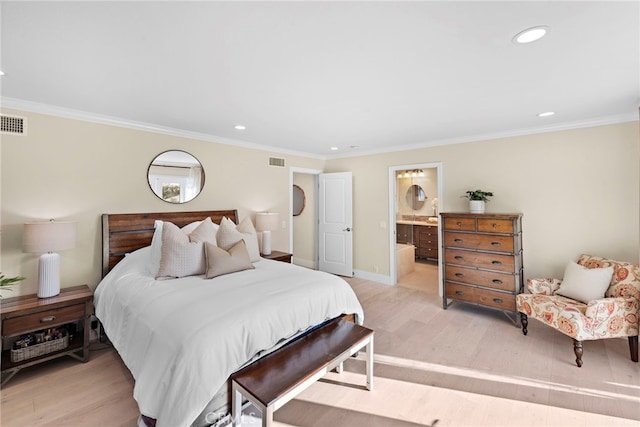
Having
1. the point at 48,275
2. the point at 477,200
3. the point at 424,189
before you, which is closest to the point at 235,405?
the point at 48,275

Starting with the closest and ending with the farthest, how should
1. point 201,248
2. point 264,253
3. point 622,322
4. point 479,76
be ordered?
point 479,76 < point 622,322 < point 201,248 < point 264,253

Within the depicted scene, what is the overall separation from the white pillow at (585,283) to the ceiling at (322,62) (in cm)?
170

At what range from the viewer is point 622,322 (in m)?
2.54

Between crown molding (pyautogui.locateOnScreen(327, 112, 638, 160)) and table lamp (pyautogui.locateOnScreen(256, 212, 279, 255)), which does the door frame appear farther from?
crown molding (pyautogui.locateOnScreen(327, 112, 638, 160))

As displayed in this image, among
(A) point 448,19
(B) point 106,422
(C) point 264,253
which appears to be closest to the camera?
(A) point 448,19

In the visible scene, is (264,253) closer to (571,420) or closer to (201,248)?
(201,248)

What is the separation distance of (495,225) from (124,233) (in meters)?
4.48

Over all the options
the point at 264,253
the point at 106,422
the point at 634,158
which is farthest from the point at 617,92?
the point at 106,422

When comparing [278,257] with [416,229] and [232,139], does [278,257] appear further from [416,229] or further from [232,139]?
[416,229]

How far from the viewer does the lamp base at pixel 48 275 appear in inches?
99.7

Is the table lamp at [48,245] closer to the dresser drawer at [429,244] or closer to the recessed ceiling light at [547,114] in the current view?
the recessed ceiling light at [547,114]

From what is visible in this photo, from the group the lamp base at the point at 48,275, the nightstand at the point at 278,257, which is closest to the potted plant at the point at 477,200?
the nightstand at the point at 278,257

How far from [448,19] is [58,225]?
3472 millimetres

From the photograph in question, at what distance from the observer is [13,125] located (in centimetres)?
262
